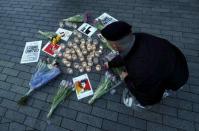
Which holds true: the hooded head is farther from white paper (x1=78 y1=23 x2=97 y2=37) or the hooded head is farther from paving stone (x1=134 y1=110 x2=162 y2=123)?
white paper (x1=78 y1=23 x2=97 y2=37)

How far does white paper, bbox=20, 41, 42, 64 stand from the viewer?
216 inches

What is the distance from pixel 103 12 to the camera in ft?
20.2

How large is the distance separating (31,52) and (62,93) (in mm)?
1677

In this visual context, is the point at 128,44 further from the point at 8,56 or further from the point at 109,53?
the point at 8,56

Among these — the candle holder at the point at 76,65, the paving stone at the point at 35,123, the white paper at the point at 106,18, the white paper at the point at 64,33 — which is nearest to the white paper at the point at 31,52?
the white paper at the point at 64,33

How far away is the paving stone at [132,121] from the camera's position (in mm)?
4098

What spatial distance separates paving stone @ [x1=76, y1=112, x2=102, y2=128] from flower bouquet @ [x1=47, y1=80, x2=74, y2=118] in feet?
1.63

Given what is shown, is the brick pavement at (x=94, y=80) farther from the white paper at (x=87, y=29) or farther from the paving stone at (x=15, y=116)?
the white paper at (x=87, y=29)

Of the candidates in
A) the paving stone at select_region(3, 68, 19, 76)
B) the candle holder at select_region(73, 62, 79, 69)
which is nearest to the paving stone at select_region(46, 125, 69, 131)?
the candle holder at select_region(73, 62, 79, 69)

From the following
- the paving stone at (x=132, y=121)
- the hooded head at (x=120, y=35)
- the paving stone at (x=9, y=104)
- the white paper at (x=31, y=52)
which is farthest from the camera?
the white paper at (x=31, y=52)

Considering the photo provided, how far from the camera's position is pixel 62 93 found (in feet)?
15.1

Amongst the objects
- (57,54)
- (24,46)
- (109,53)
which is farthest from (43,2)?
(109,53)

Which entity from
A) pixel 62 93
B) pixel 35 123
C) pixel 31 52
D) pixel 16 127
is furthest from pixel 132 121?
pixel 31 52

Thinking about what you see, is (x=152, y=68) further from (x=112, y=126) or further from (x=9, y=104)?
(x=9, y=104)
